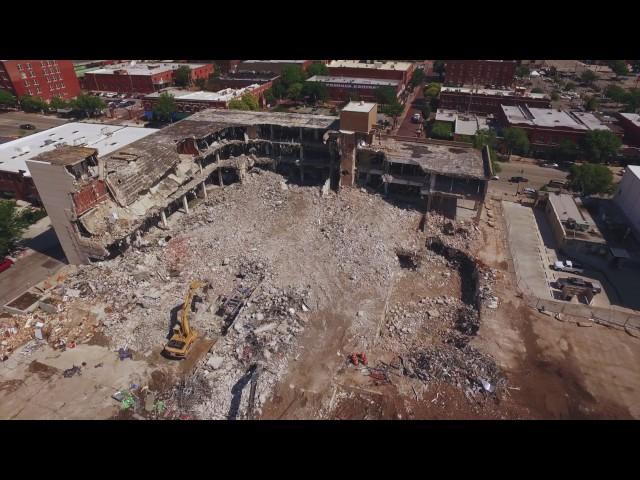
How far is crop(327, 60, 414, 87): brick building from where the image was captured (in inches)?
3927

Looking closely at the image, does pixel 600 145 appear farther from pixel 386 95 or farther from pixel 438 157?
pixel 386 95

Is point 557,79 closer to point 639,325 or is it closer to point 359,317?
point 639,325

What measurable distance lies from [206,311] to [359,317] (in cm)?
1321

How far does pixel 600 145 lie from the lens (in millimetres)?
59812

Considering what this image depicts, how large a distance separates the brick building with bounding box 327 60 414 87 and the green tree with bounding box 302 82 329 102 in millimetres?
14874

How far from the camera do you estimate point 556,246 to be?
1727 inches

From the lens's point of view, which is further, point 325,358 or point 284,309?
point 284,309

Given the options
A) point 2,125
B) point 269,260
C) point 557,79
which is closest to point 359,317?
point 269,260

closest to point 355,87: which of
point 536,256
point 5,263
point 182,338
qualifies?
point 536,256

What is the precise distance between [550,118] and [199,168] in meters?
60.6

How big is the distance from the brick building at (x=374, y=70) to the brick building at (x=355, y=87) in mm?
2792

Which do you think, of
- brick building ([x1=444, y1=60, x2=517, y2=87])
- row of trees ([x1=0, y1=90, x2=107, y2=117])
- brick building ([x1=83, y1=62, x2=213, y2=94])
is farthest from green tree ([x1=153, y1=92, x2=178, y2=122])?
brick building ([x1=444, y1=60, x2=517, y2=87])

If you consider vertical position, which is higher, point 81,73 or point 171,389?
point 81,73

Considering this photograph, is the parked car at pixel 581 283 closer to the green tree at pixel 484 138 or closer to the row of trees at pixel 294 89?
the green tree at pixel 484 138
